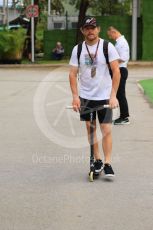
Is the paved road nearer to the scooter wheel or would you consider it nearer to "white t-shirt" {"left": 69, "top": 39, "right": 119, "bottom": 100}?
the scooter wheel

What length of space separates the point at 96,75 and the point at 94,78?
4cm

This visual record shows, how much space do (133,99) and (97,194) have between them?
9758 mm

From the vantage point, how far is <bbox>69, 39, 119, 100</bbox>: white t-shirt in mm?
6902

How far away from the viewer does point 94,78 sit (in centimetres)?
698

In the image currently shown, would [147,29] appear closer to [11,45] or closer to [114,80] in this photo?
[11,45]

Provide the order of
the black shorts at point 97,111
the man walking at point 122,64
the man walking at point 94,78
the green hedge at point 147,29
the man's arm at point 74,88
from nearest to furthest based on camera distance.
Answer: the man walking at point 94,78
the man's arm at point 74,88
the black shorts at point 97,111
the man walking at point 122,64
the green hedge at point 147,29

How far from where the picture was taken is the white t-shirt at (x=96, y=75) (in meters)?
6.90

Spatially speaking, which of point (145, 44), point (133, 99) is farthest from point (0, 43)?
point (133, 99)

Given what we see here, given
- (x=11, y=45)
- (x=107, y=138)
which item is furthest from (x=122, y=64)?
(x=11, y=45)

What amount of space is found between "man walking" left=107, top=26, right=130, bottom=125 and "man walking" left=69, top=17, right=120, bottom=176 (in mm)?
3982

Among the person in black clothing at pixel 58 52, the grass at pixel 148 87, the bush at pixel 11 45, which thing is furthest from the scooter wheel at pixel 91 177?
the person in black clothing at pixel 58 52

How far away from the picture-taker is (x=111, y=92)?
699 cm

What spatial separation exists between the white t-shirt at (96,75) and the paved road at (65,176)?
1032mm

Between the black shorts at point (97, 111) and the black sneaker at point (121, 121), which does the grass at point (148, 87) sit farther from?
the black shorts at point (97, 111)
